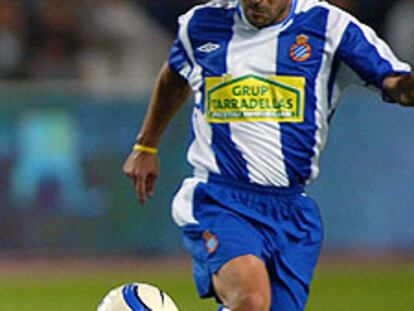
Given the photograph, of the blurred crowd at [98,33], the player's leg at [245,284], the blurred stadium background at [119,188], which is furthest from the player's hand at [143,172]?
the blurred crowd at [98,33]

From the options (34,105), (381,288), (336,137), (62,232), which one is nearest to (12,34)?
(34,105)

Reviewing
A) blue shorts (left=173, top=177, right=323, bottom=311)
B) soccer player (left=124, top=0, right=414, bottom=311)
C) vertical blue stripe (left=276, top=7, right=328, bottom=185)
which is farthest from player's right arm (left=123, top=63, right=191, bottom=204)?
vertical blue stripe (left=276, top=7, right=328, bottom=185)

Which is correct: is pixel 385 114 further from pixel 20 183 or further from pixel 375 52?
pixel 375 52

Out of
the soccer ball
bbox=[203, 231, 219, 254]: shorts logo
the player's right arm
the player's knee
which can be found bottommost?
the soccer ball

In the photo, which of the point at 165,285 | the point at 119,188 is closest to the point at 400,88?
the point at 165,285

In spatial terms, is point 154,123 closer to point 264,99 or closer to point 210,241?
point 264,99

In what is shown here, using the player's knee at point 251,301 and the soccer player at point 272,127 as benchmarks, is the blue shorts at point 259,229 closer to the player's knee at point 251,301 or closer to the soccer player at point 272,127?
the soccer player at point 272,127

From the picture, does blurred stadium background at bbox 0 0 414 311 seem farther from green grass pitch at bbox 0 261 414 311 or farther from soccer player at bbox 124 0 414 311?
soccer player at bbox 124 0 414 311

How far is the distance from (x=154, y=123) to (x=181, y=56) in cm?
54

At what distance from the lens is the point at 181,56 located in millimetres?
7785

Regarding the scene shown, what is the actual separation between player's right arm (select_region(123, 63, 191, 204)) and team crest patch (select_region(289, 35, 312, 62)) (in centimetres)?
76

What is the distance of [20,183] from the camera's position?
13.5 m

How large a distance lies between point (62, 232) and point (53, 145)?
740mm

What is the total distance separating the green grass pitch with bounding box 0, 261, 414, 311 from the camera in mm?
11461
